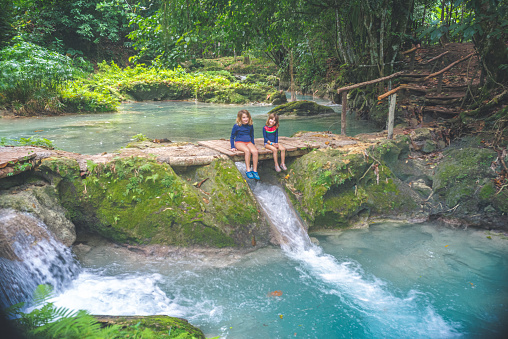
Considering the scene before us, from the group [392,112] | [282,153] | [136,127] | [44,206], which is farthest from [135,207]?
[136,127]

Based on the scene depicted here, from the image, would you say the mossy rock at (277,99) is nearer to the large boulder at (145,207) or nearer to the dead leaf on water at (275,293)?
the large boulder at (145,207)

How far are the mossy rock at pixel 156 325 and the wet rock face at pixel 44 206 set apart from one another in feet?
7.00

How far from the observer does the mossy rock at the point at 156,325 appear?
2.81 metres

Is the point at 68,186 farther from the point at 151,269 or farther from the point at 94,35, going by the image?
the point at 94,35

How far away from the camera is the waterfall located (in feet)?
12.2

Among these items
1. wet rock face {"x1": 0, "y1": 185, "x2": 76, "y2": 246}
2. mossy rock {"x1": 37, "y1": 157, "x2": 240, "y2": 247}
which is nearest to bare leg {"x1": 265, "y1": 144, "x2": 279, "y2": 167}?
mossy rock {"x1": 37, "y1": 157, "x2": 240, "y2": 247}

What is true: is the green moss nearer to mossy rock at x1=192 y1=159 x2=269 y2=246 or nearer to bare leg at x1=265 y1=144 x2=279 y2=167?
mossy rock at x1=192 y1=159 x2=269 y2=246

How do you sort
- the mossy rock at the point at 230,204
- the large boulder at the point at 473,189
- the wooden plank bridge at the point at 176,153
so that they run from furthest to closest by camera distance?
1. the large boulder at the point at 473,189
2. the mossy rock at the point at 230,204
3. the wooden plank bridge at the point at 176,153

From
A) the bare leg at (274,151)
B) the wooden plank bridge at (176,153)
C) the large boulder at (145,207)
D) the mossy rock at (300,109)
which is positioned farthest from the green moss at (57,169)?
the mossy rock at (300,109)

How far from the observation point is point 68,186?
16.8 feet

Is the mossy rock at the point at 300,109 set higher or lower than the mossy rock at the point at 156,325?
higher

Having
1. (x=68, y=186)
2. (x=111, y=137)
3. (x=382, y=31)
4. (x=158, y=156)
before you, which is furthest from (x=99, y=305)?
(x=382, y=31)

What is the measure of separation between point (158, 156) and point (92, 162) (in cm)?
107

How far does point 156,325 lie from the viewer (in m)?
3.07
